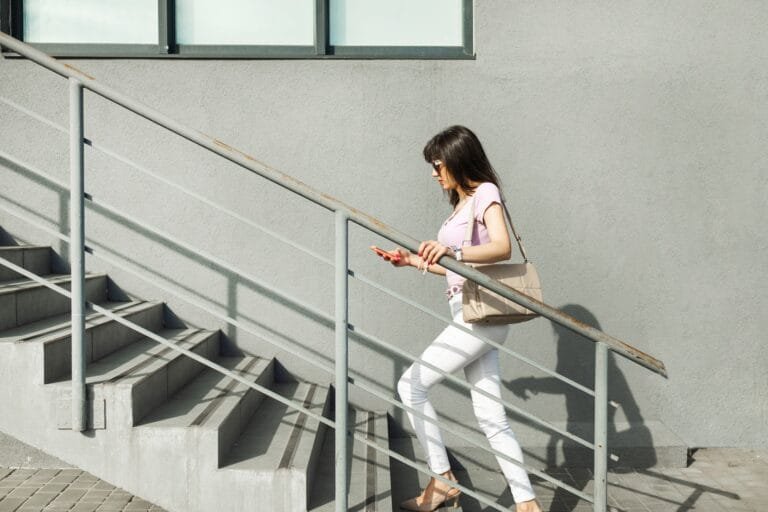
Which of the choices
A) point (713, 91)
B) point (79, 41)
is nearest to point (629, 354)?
point (713, 91)

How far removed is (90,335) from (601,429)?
2337 mm

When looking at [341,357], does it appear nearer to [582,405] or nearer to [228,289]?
[228,289]

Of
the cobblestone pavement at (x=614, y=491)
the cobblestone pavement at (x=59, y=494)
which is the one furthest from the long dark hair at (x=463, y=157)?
the cobblestone pavement at (x=59, y=494)

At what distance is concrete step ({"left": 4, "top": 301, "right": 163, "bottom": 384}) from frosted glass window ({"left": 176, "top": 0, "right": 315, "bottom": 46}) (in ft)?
6.00

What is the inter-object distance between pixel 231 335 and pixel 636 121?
9.89ft

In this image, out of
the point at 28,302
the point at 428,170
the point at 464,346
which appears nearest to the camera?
the point at 464,346

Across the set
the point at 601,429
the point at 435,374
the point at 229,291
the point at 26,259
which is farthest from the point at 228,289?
the point at 601,429

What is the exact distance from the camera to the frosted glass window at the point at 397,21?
4.87m

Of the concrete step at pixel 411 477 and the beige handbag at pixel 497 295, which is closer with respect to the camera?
the beige handbag at pixel 497 295

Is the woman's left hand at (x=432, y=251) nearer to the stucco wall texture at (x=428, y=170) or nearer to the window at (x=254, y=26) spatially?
the stucco wall texture at (x=428, y=170)

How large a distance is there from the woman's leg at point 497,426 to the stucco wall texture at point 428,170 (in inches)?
55.0

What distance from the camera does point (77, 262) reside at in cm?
286

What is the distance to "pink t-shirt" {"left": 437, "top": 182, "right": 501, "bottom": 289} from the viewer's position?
3.15 m

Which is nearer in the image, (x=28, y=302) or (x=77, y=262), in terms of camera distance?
(x=77, y=262)
